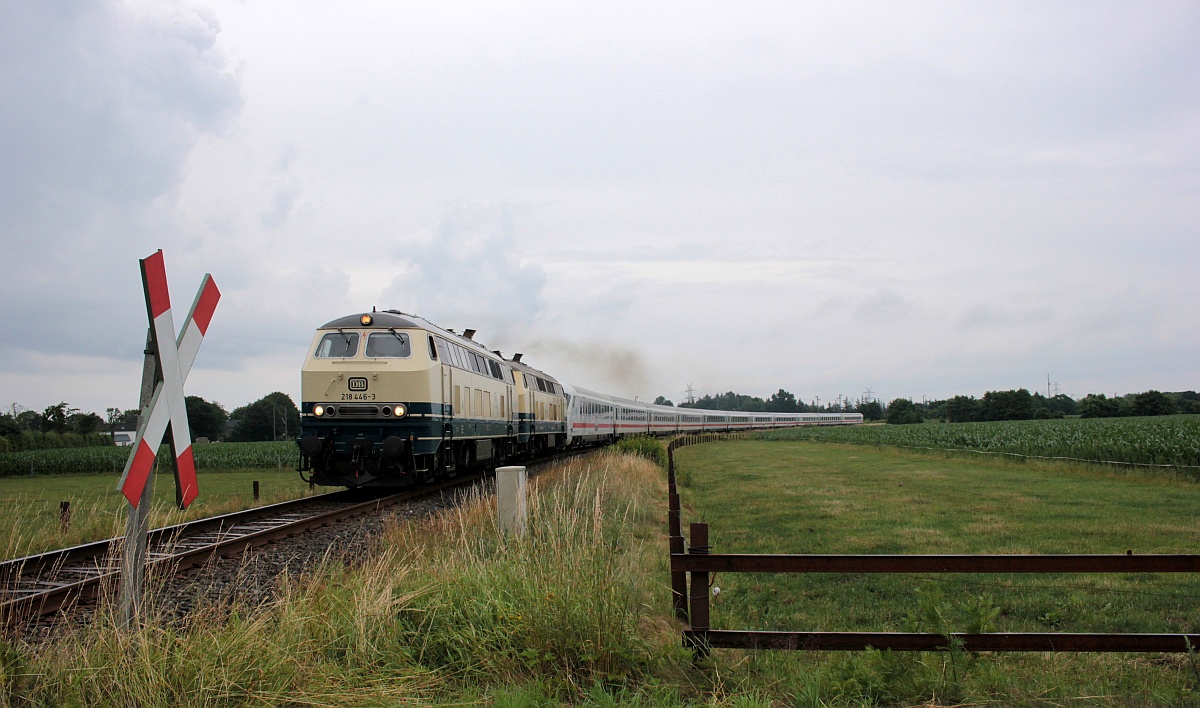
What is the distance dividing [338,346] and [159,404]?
1111 cm

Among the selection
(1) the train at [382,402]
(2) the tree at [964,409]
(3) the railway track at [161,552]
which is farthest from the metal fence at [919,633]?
(2) the tree at [964,409]

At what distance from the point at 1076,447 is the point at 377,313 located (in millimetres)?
22963

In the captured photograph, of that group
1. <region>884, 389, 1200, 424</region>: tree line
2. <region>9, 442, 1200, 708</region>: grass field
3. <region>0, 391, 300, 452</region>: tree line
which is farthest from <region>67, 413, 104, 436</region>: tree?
<region>884, 389, 1200, 424</region>: tree line

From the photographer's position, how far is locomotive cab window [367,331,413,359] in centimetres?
1444

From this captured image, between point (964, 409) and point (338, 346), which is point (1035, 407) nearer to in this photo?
point (964, 409)

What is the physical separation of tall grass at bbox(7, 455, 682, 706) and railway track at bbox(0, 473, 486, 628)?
83 centimetres

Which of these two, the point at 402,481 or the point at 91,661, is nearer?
the point at 91,661

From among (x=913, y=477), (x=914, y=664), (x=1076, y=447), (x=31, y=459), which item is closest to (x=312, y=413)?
(x=914, y=664)

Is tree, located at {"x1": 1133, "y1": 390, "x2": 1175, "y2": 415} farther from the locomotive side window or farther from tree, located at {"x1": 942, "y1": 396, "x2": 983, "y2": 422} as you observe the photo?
the locomotive side window

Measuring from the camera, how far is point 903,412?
11806 cm

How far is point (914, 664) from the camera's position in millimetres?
4816

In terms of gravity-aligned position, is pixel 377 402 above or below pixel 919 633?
above

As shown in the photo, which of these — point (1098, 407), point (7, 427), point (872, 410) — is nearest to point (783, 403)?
point (872, 410)

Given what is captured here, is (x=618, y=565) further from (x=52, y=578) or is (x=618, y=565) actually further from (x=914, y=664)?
(x=52, y=578)
